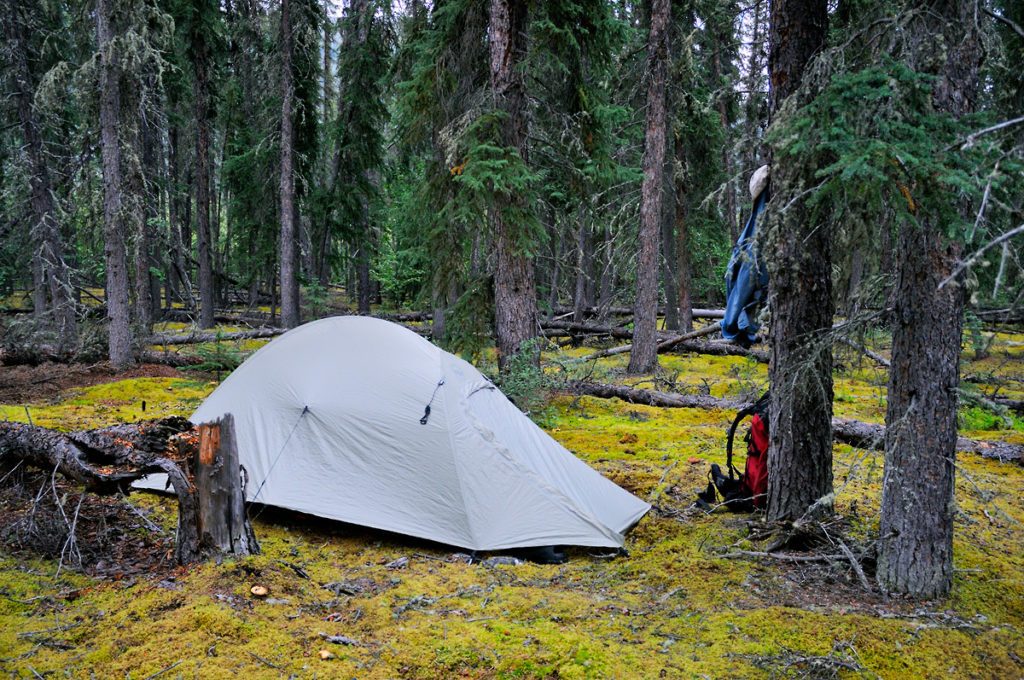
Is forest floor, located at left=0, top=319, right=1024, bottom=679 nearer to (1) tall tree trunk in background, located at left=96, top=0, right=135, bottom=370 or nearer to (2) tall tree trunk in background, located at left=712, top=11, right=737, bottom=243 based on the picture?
(1) tall tree trunk in background, located at left=96, top=0, right=135, bottom=370

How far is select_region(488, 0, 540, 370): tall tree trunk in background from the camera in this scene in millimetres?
9047

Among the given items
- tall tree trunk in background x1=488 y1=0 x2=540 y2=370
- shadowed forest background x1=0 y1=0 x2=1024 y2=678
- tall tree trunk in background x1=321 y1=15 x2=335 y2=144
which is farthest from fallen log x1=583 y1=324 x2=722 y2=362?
tall tree trunk in background x1=321 y1=15 x2=335 y2=144

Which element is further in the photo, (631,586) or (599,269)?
(599,269)

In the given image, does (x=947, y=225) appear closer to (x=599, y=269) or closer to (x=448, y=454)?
(x=448, y=454)

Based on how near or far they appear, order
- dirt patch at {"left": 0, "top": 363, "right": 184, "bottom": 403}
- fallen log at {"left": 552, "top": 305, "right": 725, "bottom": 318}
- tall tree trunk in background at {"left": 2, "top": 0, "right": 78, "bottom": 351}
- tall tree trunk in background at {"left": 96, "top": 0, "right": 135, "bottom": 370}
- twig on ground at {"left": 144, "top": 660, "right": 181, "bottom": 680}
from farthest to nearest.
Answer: fallen log at {"left": 552, "top": 305, "right": 725, "bottom": 318} → tall tree trunk in background at {"left": 2, "top": 0, "right": 78, "bottom": 351} → tall tree trunk in background at {"left": 96, "top": 0, "right": 135, "bottom": 370} → dirt patch at {"left": 0, "top": 363, "right": 184, "bottom": 403} → twig on ground at {"left": 144, "top": 660, "right": 181, "bottom": 680}

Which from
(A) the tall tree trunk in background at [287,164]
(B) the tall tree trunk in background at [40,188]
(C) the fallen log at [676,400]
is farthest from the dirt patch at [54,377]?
(C) the fallen log at [676,400]

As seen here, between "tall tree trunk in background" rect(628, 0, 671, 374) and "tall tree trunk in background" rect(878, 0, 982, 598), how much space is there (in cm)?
897

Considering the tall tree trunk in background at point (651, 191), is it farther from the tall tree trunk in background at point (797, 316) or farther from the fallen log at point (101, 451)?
the fallen log at point (101, 451)

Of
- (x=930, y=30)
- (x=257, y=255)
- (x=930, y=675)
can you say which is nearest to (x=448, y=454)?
(x=930, y=675)

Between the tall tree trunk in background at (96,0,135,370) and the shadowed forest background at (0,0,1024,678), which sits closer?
the shadowed forest background at (0,0,1024,678)

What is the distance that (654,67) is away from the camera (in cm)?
1241

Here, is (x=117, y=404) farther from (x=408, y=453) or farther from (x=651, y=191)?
(x=651, y=191)

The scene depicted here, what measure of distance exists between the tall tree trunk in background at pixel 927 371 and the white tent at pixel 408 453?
6.55ft

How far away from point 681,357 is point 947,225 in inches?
492
